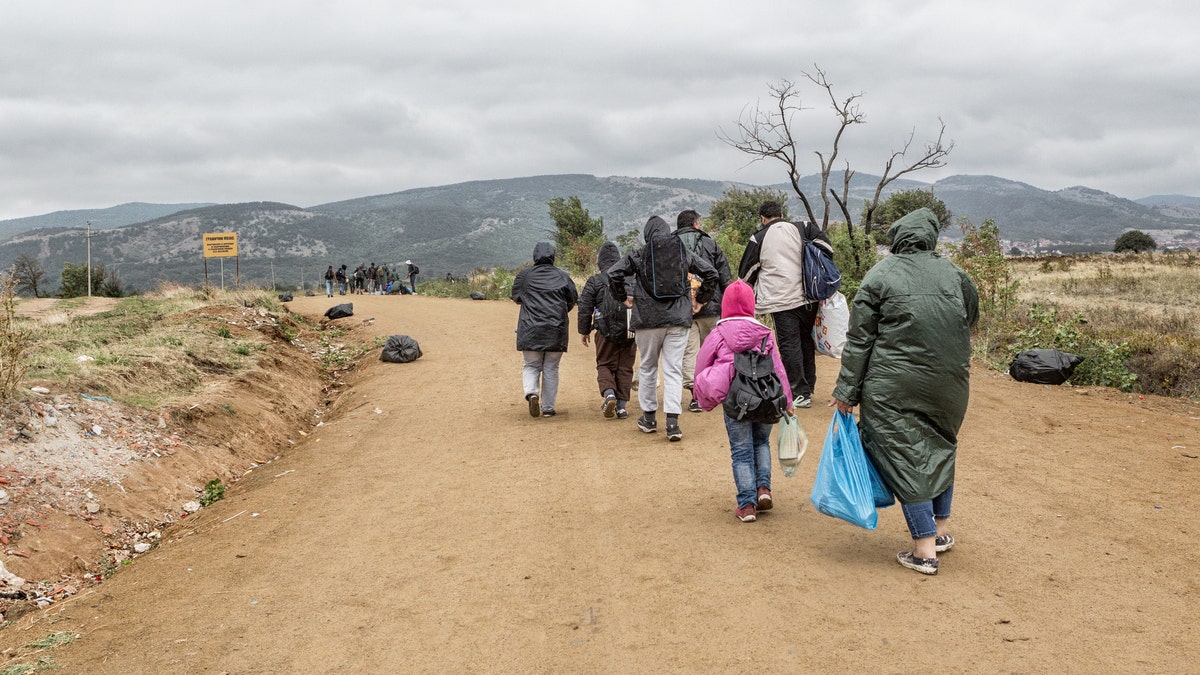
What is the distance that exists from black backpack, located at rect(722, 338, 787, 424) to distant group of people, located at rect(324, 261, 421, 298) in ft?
103

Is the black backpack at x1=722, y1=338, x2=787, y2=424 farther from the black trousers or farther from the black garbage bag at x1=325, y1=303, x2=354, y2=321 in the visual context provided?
the black garbage bag at x1=325, y1=303, x2=354, y2=321

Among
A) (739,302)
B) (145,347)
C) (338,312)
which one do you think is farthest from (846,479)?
(338,312)

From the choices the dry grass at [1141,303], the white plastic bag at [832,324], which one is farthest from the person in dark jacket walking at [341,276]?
the white plastic bag at [832,324]

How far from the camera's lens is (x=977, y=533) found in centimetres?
549

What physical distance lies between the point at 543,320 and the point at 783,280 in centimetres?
263

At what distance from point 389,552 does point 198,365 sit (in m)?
6.82

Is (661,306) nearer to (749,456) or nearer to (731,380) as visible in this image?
(731,380)

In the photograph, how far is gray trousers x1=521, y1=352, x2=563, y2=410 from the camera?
956 centimetres

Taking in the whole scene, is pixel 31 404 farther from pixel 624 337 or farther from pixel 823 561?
pixel 823 561

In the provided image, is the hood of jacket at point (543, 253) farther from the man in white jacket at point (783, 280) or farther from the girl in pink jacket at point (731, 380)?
the girl in pink jacket at point (731, 380)

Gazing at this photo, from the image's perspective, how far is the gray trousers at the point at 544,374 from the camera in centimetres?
956

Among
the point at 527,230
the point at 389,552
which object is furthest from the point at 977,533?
the point at 527,230

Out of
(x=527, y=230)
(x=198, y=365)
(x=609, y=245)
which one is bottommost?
(x=198, y=365)

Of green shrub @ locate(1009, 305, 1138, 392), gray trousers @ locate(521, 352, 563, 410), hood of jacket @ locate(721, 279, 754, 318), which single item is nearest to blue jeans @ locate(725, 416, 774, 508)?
hood of jacket @ locate(721, 279, 754, 318)
